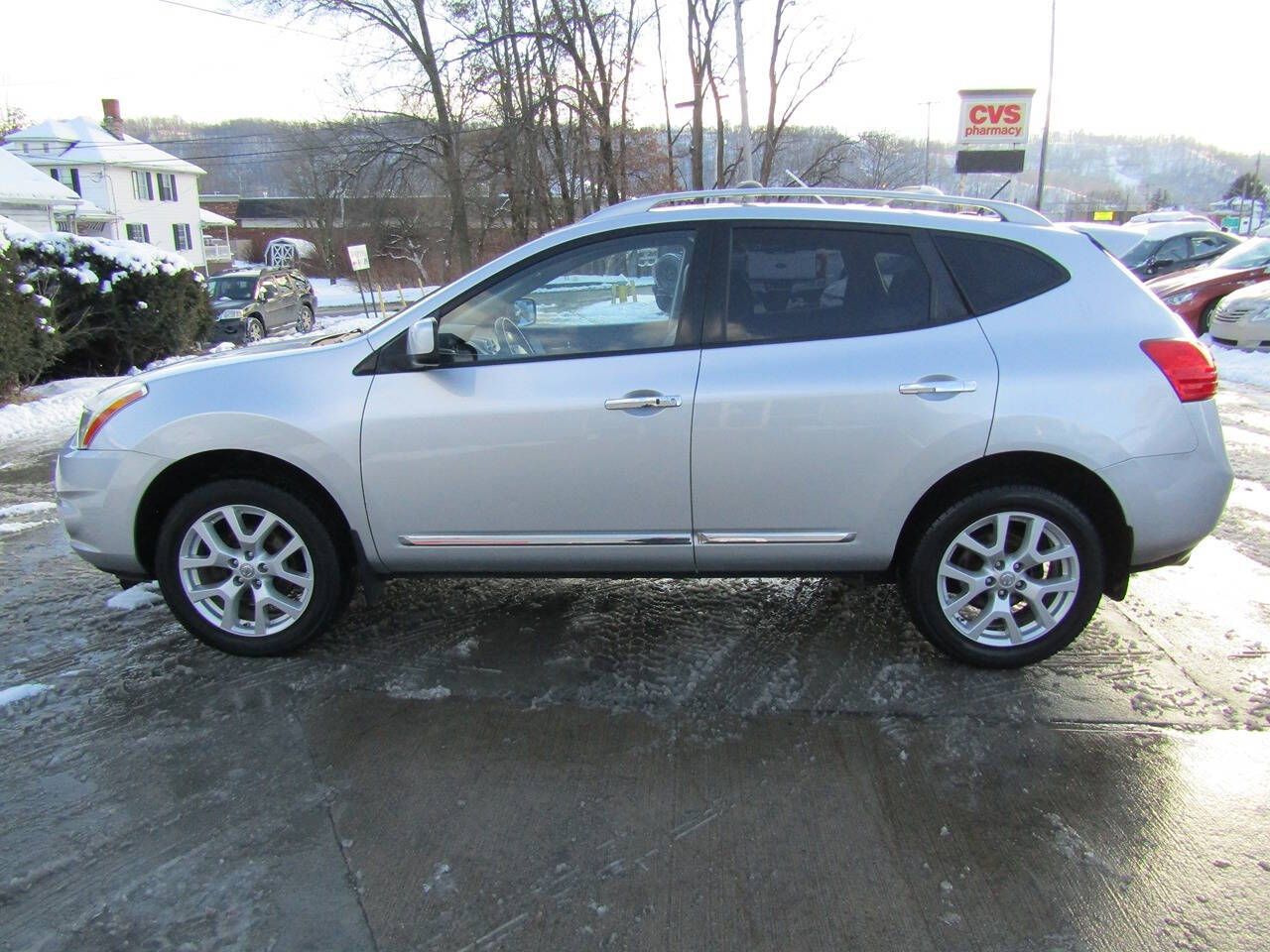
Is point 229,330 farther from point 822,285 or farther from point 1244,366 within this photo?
point 1244,366

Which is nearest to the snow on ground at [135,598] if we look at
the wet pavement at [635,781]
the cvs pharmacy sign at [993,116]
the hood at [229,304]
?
the wet pavement at [635,781]

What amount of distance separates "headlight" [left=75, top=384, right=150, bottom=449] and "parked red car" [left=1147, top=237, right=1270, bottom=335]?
15066mm

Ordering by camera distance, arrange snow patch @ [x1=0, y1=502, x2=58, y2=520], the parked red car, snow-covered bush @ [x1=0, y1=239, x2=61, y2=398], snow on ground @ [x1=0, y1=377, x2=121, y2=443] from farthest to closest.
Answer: the parked red car < snow-covered bush @ [x1=0, y1=239, x2=61, y2=398] < snow on ground @ [x1=0, y1=377, x2=121, y2=443] < snow patch @ [x1=0, y1=502, x2=58, y2=520]

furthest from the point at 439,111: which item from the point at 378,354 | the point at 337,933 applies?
the point at 337,933

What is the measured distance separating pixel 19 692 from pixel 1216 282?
16.7 metres

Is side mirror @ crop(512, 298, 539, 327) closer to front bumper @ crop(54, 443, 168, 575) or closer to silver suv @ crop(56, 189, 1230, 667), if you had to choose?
silver suv @ crop(56, 189, 1230, 667)

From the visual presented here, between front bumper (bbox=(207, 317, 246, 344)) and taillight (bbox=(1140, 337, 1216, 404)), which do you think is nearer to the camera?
taillight (bbox=(1140, 337, 1216, 404))

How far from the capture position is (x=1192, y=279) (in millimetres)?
14820

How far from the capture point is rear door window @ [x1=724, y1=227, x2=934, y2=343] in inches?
135

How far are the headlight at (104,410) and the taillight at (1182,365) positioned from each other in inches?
158

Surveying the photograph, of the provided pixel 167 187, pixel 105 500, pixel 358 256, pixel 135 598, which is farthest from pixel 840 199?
pixel 167 187

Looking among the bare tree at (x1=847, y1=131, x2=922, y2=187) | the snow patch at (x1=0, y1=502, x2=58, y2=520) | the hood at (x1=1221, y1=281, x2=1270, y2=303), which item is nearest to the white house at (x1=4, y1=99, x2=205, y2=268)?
the bare tree at (x1=847, y1=131, x2=922, y2=187)

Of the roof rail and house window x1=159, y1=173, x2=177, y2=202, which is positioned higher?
house window x1=159, y1=173, x2=177, y2=202

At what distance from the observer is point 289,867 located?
2.48 m
